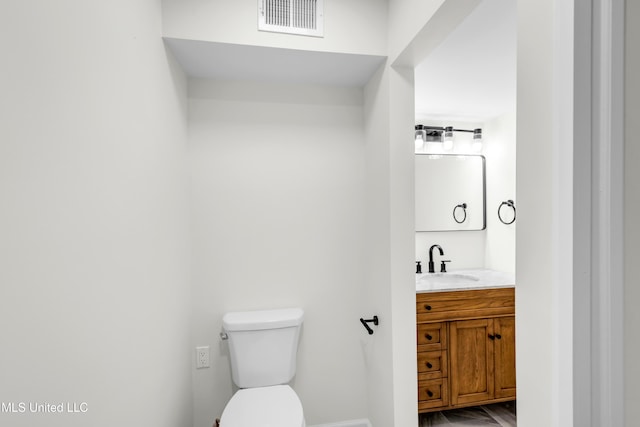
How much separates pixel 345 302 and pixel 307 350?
1.20 feet

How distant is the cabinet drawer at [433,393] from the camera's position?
81.7 inches

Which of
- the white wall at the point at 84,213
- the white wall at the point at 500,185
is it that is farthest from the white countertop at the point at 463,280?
the white wall at the point at 84,213

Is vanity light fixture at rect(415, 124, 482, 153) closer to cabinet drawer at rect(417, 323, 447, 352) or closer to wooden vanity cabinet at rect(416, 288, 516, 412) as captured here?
wooden vanity cabinet at rect(416, 288, 516, 412)

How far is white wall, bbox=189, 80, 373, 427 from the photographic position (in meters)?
1.76

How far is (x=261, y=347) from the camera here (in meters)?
1.65

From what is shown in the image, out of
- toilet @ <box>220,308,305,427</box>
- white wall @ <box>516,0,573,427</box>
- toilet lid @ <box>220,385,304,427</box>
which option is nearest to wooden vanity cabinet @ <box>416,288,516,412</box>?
toilet @ <box>220,308,305,427</box>

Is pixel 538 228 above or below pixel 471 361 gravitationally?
above

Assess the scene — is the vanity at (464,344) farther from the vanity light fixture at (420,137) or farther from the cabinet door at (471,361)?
the vanity light fixture at (420,137)

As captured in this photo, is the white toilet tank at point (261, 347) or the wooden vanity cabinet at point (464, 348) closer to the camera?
the white toilet tank at point (261, 347)
